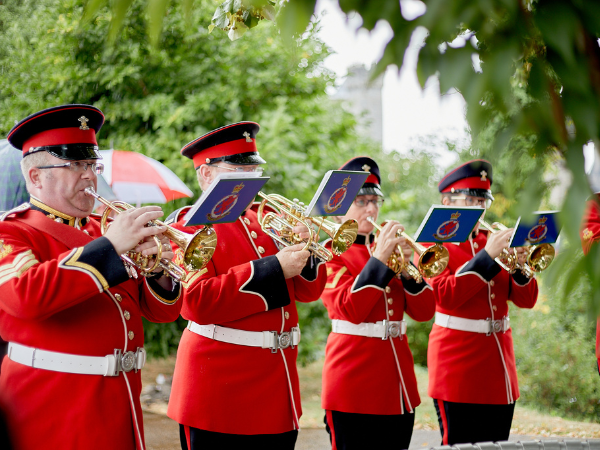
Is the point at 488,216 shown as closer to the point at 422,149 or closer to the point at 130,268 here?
the point at 422,149

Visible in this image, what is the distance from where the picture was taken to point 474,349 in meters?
4.55

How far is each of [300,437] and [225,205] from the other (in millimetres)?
4495

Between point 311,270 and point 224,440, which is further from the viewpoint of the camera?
point 311,270

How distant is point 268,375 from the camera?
3291 mm

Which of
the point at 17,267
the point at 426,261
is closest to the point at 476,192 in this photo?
the point at 426,261

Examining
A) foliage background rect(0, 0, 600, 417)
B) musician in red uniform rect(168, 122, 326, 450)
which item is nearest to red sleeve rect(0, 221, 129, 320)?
musician in red uniform rect(168, 122, 326, 450)

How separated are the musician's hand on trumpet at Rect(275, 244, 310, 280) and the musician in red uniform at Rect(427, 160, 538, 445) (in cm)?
157

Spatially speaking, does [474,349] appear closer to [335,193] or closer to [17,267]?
[335,193]

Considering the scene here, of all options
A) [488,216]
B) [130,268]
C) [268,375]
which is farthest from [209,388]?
[488,216]

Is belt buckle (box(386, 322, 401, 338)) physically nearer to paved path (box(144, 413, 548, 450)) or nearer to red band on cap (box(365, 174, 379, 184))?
red band on cap (box(365, 174, 379, 184))

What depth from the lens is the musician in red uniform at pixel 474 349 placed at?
14.6ft

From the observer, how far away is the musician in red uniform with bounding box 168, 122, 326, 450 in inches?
126

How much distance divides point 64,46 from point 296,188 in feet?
10.2

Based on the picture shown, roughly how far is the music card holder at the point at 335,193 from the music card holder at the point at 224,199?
555 mm
